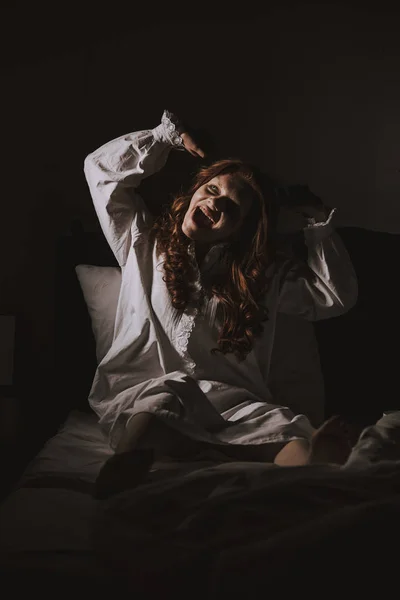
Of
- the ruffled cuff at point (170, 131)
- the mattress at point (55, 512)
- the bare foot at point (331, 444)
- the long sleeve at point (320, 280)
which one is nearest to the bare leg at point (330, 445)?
the bare foot at point (331, 444)

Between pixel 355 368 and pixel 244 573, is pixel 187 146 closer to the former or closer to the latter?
pixel 355 368

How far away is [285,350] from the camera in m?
2.12

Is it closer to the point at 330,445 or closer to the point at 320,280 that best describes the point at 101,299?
the point at 320,280

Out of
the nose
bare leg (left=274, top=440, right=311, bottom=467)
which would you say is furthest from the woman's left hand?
bare leg (left=274, top=440, right=311, bottom=467)

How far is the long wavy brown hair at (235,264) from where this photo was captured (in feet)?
6.37

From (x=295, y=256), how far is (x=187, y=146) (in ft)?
1.38

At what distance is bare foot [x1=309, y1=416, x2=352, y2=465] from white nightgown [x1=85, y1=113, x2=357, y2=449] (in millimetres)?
307

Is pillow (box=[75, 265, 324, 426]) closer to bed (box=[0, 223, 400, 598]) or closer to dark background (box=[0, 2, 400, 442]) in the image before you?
dark background (box=[0, 2, 400, 442])

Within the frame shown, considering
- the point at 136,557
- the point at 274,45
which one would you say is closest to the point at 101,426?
the point at 136,557

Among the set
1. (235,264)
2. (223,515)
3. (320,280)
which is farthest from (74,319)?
(223,515)

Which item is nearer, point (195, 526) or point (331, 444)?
point (195, 526)

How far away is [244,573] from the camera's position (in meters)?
1.00

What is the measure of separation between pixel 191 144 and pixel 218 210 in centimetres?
20

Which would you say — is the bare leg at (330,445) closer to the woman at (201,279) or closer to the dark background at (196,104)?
the woman at (201,279)
